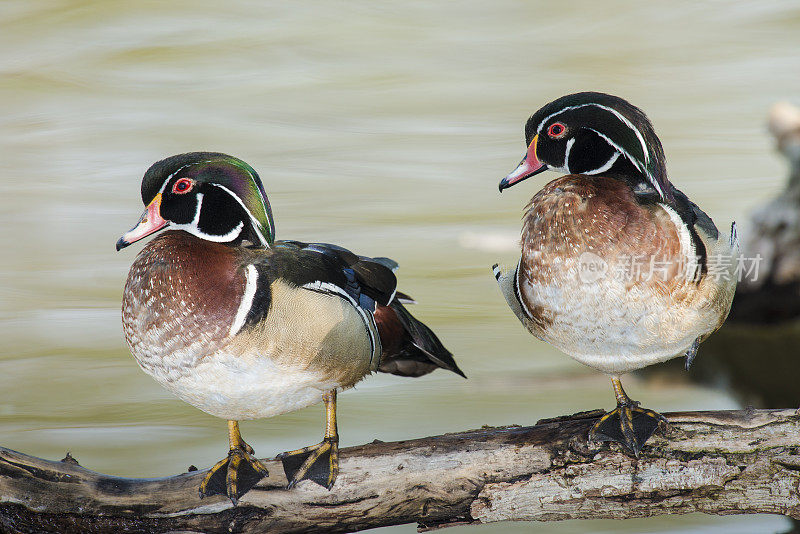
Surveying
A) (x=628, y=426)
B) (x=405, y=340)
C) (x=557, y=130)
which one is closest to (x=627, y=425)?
(x=628, y=426)

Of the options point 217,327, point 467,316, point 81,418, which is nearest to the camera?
point 217,327

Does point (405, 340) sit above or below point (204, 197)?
→ below

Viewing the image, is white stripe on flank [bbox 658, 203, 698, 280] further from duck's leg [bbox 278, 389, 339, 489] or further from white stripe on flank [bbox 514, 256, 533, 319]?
duck's leg [bbox 278, 389, 339, 489]

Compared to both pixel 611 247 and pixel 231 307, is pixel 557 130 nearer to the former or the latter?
pixel 611 247

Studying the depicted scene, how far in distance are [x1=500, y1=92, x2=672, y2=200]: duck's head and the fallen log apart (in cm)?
49

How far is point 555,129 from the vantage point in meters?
1.52

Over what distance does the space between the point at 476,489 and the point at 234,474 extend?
451 mm

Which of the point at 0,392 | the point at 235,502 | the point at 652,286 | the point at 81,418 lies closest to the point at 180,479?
the point at 235,502

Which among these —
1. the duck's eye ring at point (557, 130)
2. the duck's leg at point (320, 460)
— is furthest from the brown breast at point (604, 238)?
the duck's leg at point (320, 460)

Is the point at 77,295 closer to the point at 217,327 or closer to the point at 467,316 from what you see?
the point at 467,316

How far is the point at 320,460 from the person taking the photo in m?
1.64

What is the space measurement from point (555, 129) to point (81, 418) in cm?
212

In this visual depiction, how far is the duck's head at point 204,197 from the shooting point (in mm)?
1496

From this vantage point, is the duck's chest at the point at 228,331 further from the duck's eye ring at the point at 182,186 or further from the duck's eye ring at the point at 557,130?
the duck's eye ring at the point at 557,130
